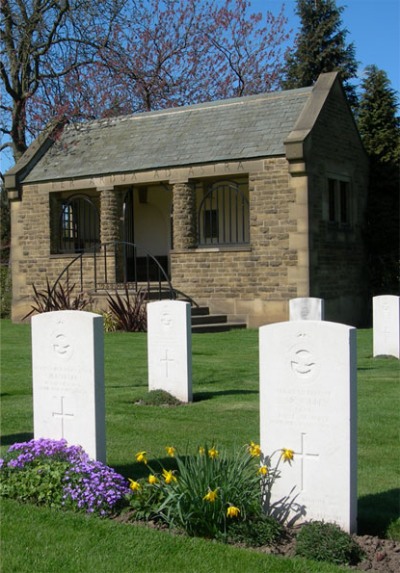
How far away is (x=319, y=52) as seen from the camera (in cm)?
3170

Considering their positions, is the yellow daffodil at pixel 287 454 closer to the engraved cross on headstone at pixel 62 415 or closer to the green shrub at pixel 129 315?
the engraved cross on headstone at pixel 62 415

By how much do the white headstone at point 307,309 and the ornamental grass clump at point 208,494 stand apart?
6631 mm

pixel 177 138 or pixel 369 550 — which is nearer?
pixel 369 550

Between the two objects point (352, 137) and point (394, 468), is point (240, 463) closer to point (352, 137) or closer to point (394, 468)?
point (394, 468)

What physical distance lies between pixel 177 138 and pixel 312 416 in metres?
16.9

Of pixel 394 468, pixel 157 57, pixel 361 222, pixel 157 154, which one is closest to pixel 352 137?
pixel 361 222

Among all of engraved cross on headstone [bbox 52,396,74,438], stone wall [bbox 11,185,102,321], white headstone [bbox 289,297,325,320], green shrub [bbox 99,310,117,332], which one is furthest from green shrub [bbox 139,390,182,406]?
stone wall [bbox 11,185,102,321]

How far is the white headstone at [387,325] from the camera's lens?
1287cm

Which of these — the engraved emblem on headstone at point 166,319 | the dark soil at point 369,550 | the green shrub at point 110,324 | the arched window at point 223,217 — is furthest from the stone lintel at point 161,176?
the dark soil at point 369,550

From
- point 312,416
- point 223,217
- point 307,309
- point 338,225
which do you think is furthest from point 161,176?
point 312,416

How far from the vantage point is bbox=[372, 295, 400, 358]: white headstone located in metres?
12.9

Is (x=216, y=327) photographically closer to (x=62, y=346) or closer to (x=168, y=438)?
(x=168, y=438)

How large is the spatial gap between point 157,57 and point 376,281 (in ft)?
48.6

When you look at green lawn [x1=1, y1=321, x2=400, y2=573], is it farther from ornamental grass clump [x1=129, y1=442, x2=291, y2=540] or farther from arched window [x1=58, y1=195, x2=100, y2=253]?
Result: arched window [x1=58, y1=195, x2=100, y2=253]
